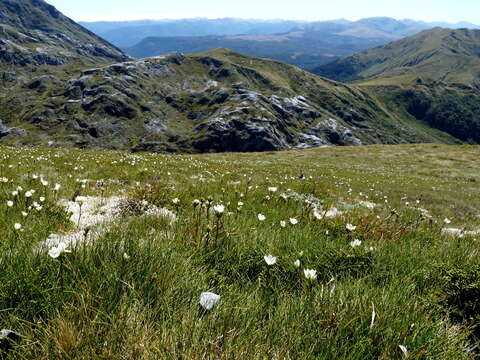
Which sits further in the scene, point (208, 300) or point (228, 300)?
point (228, 300)

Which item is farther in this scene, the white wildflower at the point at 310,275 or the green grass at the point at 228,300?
the white wildflower at the point at 310,275

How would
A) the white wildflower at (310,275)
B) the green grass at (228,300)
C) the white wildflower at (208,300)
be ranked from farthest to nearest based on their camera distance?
the white wildflower at (310,275) < the white wildflower at (208,300) < the green grass at (228,300)

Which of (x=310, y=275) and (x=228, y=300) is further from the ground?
(x=310, y=275)

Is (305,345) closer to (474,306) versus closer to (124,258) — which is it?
(124,258)

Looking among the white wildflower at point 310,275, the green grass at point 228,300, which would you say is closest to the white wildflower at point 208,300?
the green grass at point 228,300

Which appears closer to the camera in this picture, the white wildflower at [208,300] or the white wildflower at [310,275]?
the white wildflower at [208,300]

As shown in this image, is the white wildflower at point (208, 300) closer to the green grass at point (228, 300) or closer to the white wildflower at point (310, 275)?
the green grass at point (228, 300)

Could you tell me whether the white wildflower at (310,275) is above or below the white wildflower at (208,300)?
above

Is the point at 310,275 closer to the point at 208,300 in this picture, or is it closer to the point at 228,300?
the point at 228,300

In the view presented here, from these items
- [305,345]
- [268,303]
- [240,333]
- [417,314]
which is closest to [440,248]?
[417,314]

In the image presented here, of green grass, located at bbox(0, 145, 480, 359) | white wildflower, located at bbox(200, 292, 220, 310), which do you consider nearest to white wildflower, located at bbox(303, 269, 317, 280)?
green grass, located at bbox(0, 145, 480, 359)

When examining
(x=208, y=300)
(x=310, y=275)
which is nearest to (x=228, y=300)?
(x=208, y=300)

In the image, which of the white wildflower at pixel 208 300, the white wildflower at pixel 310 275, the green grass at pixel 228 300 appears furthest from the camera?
the white wildflower at pixel 310 275

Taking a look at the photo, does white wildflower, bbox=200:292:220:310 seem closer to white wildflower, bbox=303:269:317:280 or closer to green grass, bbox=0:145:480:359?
green grass, bbox=0:145:480:359
